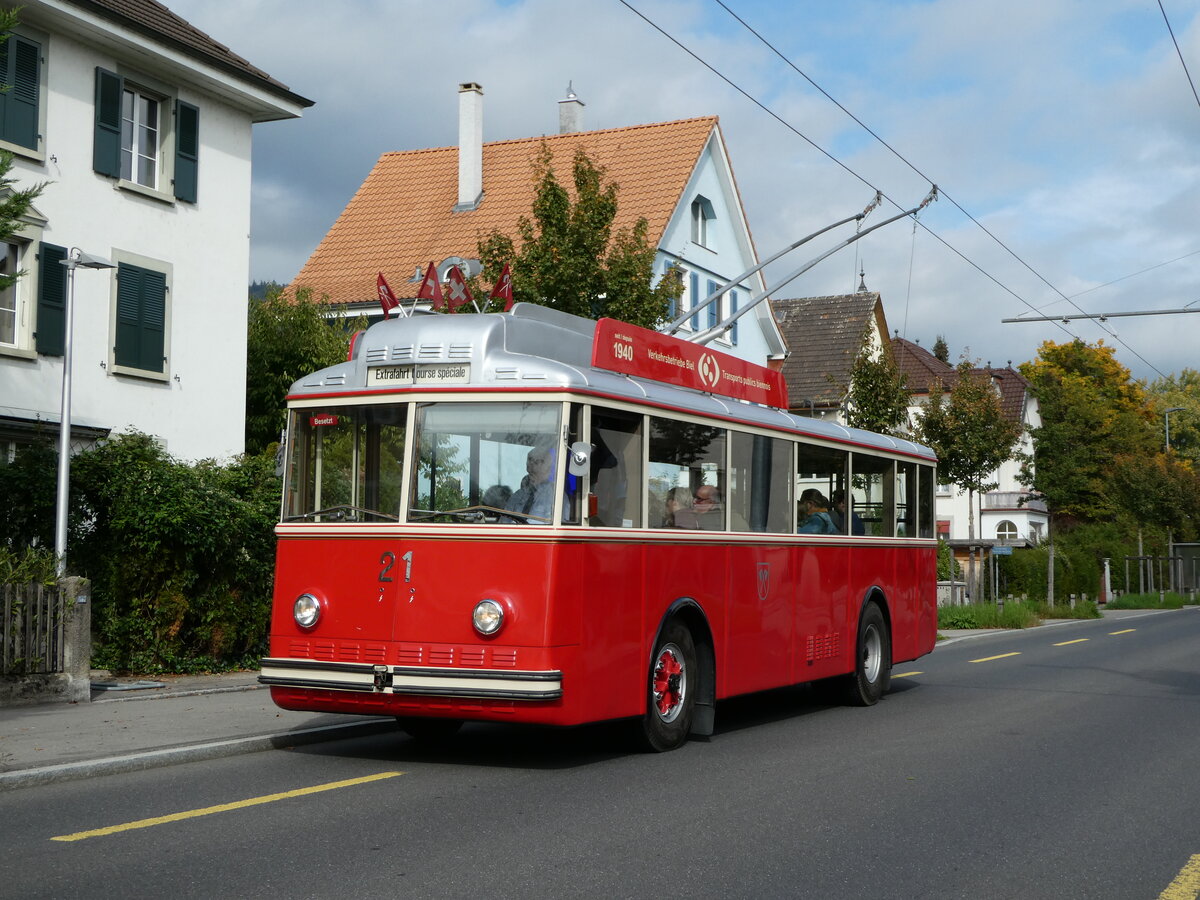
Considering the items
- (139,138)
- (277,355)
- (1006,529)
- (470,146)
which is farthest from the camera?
(1006,529)

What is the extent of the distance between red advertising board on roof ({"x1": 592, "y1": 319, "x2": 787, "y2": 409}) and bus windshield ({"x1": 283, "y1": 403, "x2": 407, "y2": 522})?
1.55 m

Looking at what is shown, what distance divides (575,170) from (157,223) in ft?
21.2

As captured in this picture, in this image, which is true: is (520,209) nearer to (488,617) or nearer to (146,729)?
(146,729)

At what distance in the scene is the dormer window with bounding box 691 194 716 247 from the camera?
39562 millimetres

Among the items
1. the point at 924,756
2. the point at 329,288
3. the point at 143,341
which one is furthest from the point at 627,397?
the point at 329,288

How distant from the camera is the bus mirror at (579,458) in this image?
966 centimetres

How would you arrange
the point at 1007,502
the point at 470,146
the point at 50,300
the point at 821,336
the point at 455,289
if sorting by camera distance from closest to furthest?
1. the point at 455,289
2. the point at 50,300
3. the point at 470,146
4. the point at 821,336
5. the point at 1007,502

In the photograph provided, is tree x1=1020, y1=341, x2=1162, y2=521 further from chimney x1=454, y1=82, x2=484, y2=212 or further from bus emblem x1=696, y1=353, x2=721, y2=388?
bus emblem x1=696, y1=353, x2=721, y2=388

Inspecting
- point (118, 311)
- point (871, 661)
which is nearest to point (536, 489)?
point (871, 661)

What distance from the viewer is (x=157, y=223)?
22.9 meters

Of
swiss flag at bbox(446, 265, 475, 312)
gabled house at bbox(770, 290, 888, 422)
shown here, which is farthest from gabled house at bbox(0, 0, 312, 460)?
gabled house at bbox(770, 290, 888, 422)

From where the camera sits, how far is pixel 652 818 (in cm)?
804

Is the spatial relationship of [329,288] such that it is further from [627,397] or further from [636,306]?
Result: [627,397]

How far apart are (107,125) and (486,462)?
1449 centimetres
